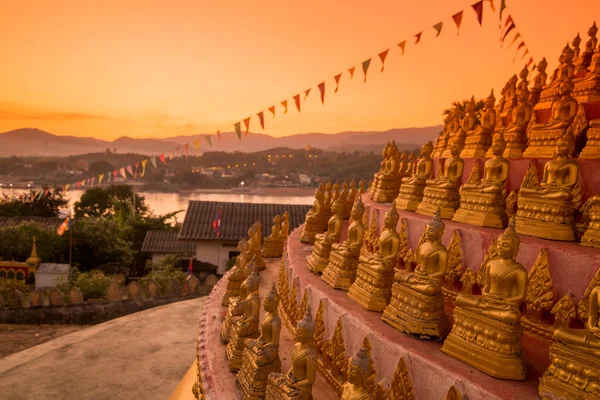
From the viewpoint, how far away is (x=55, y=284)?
55.3 feet

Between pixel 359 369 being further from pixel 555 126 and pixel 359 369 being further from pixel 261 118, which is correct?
pixel 261 118

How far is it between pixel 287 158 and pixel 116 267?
5261 cm

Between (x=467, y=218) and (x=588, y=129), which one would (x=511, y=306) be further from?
(x=588, y=129)

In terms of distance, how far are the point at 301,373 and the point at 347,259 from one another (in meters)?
1.67

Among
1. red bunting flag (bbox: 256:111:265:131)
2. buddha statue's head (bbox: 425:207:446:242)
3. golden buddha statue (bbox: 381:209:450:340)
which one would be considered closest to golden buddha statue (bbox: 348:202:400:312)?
golden buddha statue (bbox: 381:209:450:340)

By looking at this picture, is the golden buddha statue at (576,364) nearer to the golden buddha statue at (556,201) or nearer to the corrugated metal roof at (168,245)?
the golden buddha statue at (556,201)

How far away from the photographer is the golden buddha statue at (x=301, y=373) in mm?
3217

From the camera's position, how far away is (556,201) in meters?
3.76

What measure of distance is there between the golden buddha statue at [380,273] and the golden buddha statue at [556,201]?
1.22 metres

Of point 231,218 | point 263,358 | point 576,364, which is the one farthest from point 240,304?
point 231,218

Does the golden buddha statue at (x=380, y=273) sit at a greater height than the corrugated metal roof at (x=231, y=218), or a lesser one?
greater

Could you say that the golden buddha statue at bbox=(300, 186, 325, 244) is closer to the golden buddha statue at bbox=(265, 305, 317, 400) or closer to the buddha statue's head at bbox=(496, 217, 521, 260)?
the golden buddha statue at bbox=(265, 305, 317, 400)

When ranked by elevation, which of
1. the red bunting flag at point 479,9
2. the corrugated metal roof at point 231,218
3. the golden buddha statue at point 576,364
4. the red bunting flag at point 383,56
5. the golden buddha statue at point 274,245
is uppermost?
the red bunting flag at point 479,9

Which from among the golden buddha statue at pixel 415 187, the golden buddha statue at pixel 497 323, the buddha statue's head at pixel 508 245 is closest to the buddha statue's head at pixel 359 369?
the golden buddha statue at pixel 497 323
